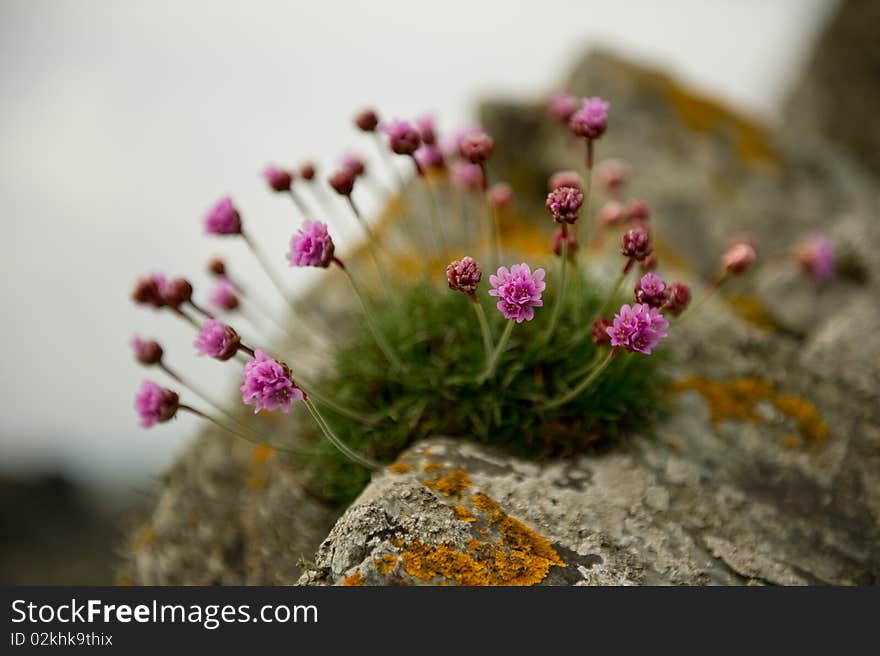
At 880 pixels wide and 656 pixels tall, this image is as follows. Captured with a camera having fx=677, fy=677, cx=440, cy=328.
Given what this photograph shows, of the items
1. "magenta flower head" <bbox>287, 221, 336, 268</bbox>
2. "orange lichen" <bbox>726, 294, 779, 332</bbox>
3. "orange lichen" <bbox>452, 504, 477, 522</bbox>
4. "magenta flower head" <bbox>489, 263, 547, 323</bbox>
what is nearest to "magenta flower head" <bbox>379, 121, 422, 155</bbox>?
"magenta flower head" <bbox>287, 221, 336, 268</bbox>

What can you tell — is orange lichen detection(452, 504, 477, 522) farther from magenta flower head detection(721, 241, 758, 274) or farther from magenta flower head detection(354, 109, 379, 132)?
magenta flower head detection(354, 109, 379, 132)

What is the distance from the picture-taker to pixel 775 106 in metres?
13.3

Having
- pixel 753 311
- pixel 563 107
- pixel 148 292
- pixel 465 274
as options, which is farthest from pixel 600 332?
pixel 753 311

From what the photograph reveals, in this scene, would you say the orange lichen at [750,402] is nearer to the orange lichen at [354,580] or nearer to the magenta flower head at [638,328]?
the magenta flower head at [638,328]

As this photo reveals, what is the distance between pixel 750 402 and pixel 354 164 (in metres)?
2.82

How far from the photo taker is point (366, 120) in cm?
372

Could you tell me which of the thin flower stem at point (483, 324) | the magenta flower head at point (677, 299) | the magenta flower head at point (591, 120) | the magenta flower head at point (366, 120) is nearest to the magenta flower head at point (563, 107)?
the magenta flower head at point (591, 120)

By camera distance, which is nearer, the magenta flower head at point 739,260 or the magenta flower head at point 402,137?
the magenta flower head at point 402,137

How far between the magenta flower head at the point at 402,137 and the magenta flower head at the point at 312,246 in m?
0.67

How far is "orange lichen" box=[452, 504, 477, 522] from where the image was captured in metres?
2.96

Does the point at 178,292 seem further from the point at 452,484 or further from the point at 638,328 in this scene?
the point at 638,328

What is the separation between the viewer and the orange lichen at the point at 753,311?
5316mm

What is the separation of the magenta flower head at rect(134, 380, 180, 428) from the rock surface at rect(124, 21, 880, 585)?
3.16 feet

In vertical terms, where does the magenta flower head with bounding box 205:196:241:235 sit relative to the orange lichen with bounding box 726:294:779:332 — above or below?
below
